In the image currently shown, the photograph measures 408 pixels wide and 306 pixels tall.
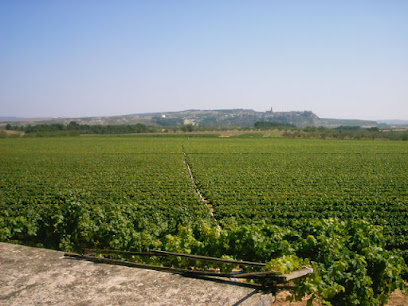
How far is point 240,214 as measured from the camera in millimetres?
14844

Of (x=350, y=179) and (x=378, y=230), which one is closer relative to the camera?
(x=378, y=230)

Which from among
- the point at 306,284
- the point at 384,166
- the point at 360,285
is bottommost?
the point at 384,166

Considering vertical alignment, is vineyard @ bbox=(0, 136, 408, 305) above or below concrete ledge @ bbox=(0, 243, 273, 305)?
below

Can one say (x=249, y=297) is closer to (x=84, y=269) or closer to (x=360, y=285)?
(x=84, y=269)

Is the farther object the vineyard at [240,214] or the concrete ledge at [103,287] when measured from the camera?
the vineyard at [240,214]

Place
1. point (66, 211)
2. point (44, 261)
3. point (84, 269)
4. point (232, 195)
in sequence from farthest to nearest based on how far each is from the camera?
point (232, 195)
point (66, 211)
point (44, 261)
point (84, 269)

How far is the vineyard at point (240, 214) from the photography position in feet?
18.0

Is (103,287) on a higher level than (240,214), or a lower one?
higher

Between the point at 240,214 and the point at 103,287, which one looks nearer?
the point at 103,287

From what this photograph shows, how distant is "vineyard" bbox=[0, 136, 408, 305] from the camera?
549 centimetres

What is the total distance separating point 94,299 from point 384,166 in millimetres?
34493

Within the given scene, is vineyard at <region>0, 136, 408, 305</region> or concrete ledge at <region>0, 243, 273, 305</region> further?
vineyard at <region>0, 136, 408, 305</region>

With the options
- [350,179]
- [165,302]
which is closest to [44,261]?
[165,302]

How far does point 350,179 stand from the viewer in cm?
2412
